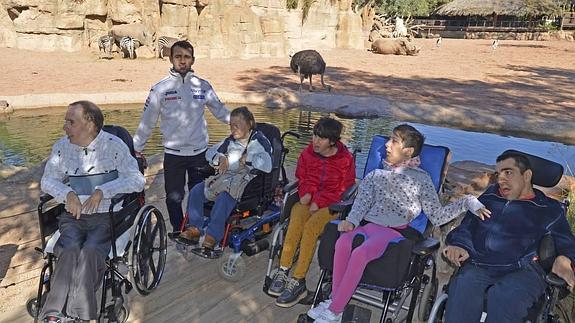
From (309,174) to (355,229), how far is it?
0.69 meters

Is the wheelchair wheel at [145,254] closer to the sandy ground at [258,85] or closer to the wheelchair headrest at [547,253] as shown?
the sandy ground at [258,85]

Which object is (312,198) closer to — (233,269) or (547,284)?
(233,269)

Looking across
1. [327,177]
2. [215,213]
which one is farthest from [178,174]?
[327,177]

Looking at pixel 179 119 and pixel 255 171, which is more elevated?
pixel 179 119

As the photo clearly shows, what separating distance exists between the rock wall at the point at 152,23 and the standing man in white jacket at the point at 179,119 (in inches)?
699

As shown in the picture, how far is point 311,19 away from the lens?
27.7m

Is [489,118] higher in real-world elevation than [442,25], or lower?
lower

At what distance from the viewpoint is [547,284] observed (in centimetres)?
255

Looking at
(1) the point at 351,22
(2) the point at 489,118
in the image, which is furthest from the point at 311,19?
(2) the point at 489,118

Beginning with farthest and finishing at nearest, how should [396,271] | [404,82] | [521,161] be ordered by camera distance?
[404,82] < [396,271] < [521,161]

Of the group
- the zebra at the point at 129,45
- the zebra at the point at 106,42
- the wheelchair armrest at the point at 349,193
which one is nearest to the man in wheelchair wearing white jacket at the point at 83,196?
the wheelchair armrest at the point at 349,193

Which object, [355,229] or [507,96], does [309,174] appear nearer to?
[355,229]

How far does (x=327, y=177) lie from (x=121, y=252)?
1.48 meters

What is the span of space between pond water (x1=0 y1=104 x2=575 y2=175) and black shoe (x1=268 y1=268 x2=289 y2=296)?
3.77 metres
